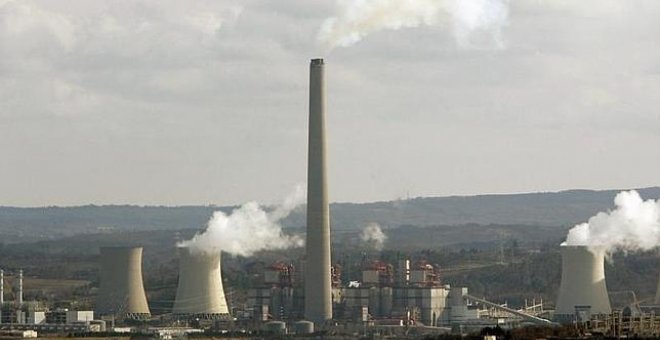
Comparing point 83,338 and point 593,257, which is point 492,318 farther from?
point 83,338

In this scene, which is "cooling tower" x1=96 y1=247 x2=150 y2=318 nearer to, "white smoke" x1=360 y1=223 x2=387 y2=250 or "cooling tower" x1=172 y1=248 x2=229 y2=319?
"cooling tower" x1=172 y1=248 x2=229 y2=319

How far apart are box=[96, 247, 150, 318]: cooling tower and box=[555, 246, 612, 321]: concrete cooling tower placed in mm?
18554

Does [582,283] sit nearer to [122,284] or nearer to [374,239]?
[122,284]

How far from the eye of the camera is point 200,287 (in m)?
84.4

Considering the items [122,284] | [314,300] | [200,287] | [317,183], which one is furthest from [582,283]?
[122,284]

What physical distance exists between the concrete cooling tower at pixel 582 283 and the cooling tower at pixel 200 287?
15.2m

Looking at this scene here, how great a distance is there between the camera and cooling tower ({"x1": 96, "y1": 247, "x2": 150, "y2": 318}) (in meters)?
83.6

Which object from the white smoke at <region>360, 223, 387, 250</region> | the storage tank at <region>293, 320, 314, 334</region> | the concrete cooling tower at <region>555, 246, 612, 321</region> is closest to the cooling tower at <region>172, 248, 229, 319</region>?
the storage tank at <region>293, 320, 314, 334</region>

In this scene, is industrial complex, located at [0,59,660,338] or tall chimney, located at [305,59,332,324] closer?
industrial complex, located at [0,59,660,338]

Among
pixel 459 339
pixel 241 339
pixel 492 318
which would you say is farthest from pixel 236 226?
pixel 459 339

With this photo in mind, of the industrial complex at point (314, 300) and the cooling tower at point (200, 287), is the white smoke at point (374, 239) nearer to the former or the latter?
the industrial complex at point (314, 300)

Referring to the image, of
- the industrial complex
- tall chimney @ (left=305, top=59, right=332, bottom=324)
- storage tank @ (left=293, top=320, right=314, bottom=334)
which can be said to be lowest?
storage tank @ (left=293, top=320, right=314, bottom=334)

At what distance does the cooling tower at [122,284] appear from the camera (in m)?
83.6

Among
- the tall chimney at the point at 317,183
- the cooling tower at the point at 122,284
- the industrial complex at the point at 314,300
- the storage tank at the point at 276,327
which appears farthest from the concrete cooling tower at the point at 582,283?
the cooling tower at the point at 122,284
